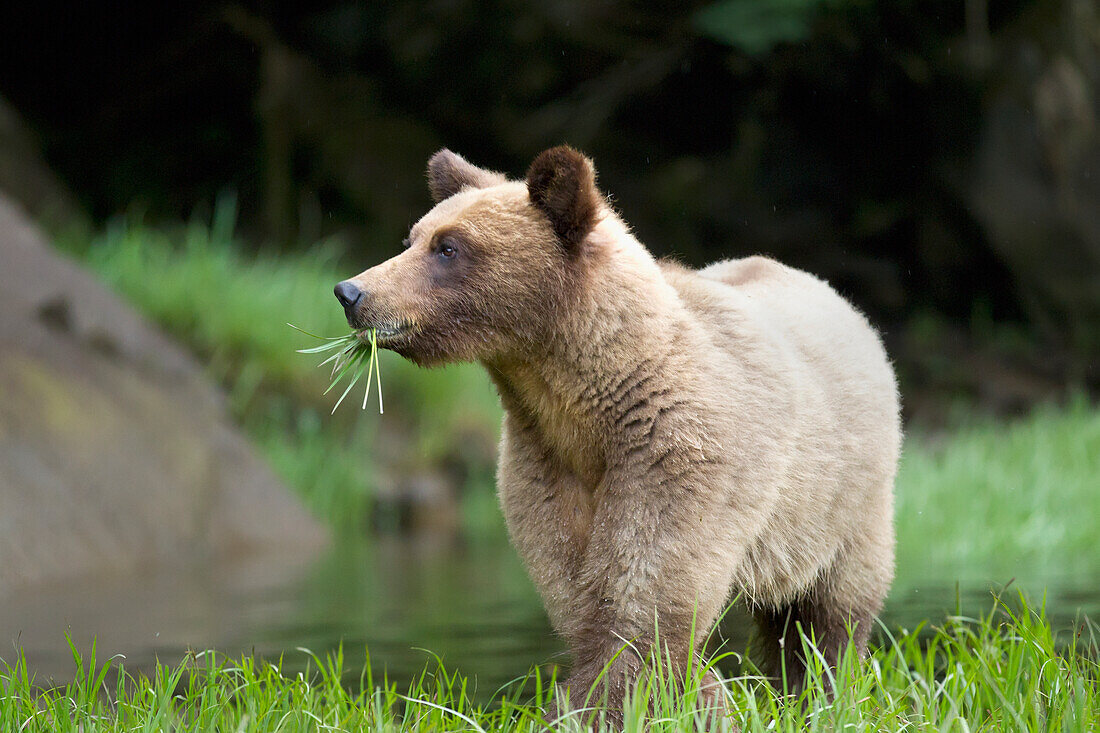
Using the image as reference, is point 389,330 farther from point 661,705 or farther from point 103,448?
point 103,448

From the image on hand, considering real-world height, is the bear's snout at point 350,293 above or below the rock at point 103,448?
above

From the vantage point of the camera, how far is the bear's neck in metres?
3.16

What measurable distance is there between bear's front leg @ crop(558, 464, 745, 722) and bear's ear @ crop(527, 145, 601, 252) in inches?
26.4

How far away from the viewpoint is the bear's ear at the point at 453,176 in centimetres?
351

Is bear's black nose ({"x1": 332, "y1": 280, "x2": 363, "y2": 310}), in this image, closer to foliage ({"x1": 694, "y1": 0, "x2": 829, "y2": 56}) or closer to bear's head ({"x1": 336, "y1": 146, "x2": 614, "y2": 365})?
bear's head ({"x1": 336, "y1": 146, "x2": 614, "y2": 365})

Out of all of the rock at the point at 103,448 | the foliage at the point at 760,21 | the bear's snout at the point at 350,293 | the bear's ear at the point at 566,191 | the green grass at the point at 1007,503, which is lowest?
the green grass at the point at 1007,503

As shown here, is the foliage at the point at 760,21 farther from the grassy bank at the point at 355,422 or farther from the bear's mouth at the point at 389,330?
the bear's mouth at the point at 389,330

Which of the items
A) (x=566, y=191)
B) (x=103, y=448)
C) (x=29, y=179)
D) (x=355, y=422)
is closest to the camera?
(x=566, y=191)

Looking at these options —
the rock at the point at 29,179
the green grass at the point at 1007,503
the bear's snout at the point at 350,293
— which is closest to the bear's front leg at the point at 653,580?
the bear's snout at the point at 350,293

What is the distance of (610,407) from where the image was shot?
317cm

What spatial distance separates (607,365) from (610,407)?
110 millimetres

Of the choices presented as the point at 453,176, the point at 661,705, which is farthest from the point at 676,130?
the point at 661,705

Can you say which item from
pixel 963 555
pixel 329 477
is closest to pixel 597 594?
pixel 963 555

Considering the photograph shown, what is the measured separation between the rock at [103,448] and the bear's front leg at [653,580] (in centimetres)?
410
